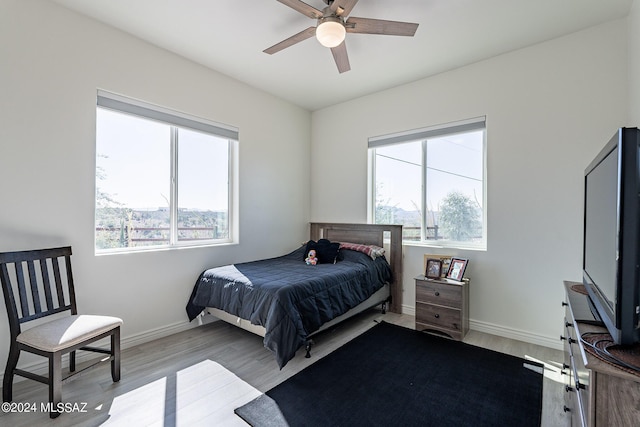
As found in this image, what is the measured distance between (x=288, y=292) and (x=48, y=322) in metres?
1.66

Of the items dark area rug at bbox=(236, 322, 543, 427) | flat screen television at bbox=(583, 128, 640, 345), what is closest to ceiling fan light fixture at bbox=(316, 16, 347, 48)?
flat screen television at bbox=(583, 128, 640, 345)

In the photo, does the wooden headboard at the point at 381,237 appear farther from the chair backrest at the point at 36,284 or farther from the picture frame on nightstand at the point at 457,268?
the chair backrest at the point at 36,284

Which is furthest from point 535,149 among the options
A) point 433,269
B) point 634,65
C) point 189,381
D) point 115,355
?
point 115,355

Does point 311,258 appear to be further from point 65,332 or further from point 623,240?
point 623,240

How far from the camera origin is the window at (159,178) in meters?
2.63

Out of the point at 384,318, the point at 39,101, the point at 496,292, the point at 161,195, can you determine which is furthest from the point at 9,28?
the point at 496,292

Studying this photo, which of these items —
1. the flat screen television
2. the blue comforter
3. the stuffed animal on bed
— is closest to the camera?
the flat screen television

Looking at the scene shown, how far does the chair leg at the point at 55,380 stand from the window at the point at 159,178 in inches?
43.5

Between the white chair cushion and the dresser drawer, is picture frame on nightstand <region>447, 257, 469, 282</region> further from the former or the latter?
the white chair cushion

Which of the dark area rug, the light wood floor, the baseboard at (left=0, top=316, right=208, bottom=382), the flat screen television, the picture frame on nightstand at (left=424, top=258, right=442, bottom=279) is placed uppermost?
the flat screen television

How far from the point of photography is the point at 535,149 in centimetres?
279

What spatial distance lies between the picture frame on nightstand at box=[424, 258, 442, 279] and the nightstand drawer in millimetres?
305

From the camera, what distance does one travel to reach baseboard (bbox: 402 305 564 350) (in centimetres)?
268

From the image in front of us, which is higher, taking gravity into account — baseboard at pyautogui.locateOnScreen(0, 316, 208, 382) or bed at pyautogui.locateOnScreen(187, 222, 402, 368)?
bed at pyautogui.locateOnScreen(187, 222, 402, 368)
